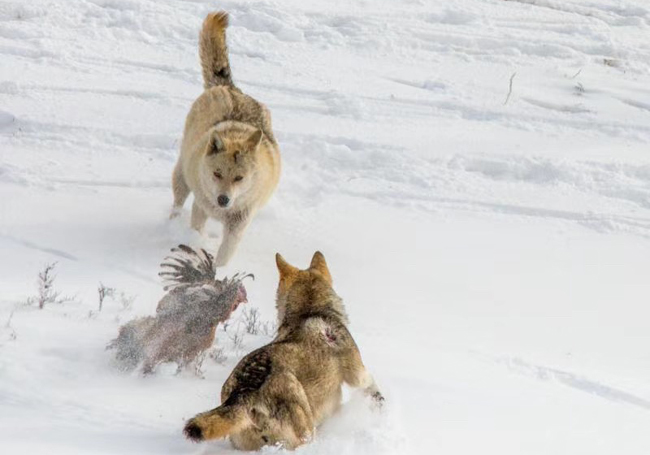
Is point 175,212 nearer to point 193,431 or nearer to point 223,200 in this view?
point 223,200

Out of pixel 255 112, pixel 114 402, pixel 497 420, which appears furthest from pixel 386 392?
pixel 255 112

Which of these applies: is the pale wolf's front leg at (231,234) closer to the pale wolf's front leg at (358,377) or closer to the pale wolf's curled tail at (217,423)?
the pale wolf's front leg at (358,377)

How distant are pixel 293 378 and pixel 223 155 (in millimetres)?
3901

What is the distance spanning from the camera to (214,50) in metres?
9.16

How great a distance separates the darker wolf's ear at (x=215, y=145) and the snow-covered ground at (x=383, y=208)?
0.80 metres

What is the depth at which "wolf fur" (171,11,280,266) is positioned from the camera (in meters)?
8.18

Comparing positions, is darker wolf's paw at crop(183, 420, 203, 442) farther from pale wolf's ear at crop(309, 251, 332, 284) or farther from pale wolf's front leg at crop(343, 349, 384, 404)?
pale wolf's ear at crop(309, 251, 332, 284)

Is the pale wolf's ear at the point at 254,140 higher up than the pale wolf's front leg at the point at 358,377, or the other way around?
the pale wolf's ear at the point at 254,140

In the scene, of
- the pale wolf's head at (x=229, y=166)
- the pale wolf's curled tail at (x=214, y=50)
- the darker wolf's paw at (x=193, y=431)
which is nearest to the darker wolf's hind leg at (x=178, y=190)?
the pale wolf's head at (x=229, y=166)

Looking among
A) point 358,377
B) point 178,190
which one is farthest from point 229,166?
point 358,377

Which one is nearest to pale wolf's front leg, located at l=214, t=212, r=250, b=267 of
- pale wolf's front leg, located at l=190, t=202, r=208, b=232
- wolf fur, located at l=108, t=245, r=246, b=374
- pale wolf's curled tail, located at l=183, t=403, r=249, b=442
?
pale wolf's front leg, located at l=190, t=202, r=208, b=232

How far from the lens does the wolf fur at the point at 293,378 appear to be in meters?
4.25

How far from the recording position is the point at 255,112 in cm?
894

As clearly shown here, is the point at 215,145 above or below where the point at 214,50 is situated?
below
